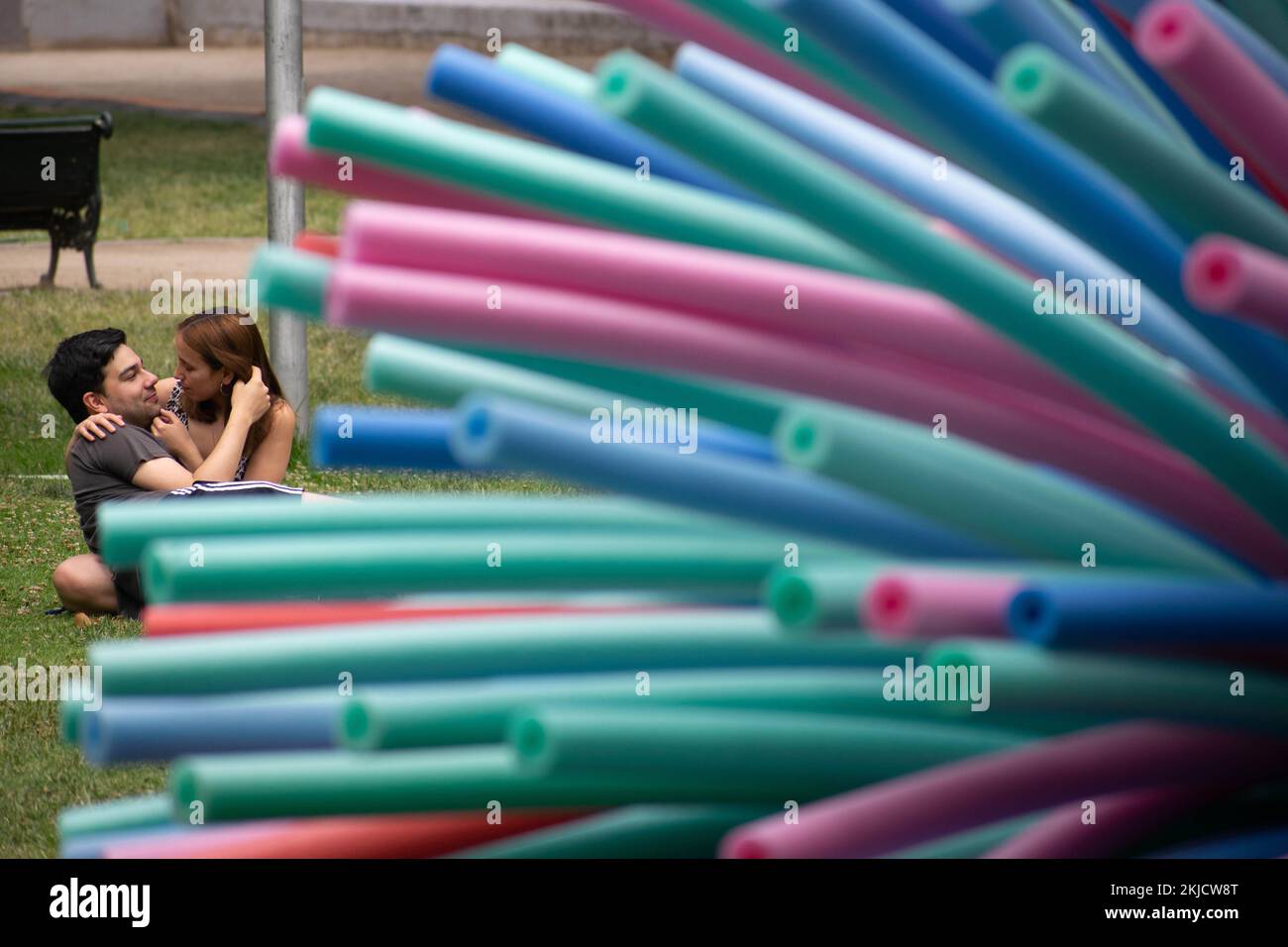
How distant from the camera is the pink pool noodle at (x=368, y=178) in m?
1.75

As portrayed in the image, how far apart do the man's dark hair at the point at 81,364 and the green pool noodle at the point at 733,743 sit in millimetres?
4920

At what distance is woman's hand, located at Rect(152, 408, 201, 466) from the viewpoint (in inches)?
238

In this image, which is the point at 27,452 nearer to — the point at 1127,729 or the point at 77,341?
the point at 77,341

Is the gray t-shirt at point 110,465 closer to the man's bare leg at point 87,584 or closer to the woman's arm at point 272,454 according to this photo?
the man's bare leg at point 87,584

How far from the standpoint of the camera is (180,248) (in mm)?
13227

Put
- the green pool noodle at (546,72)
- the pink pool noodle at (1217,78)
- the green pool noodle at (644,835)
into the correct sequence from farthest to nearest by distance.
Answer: the green pool noodle at (546,72)
the green pool noodle at (644,835)
the pink pool noodle at (1217,78)

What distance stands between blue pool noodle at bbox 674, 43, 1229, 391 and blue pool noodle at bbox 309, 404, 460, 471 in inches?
19.1

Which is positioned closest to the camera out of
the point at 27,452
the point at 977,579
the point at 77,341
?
Result: the point at 977,579

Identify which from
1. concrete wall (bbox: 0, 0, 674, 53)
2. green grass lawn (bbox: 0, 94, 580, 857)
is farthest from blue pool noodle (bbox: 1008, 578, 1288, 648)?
concrete wall (bbox: 0, 0, 674, 53)

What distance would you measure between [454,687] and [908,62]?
2.10ft

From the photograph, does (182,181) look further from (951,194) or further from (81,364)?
(951,194)

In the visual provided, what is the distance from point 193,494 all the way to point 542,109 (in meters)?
3.98

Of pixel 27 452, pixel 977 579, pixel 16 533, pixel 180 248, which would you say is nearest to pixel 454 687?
pixel 977 579

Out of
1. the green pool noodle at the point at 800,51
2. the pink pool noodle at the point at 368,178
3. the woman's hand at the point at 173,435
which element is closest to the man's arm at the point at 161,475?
the woman's hand at the point at 173,435
